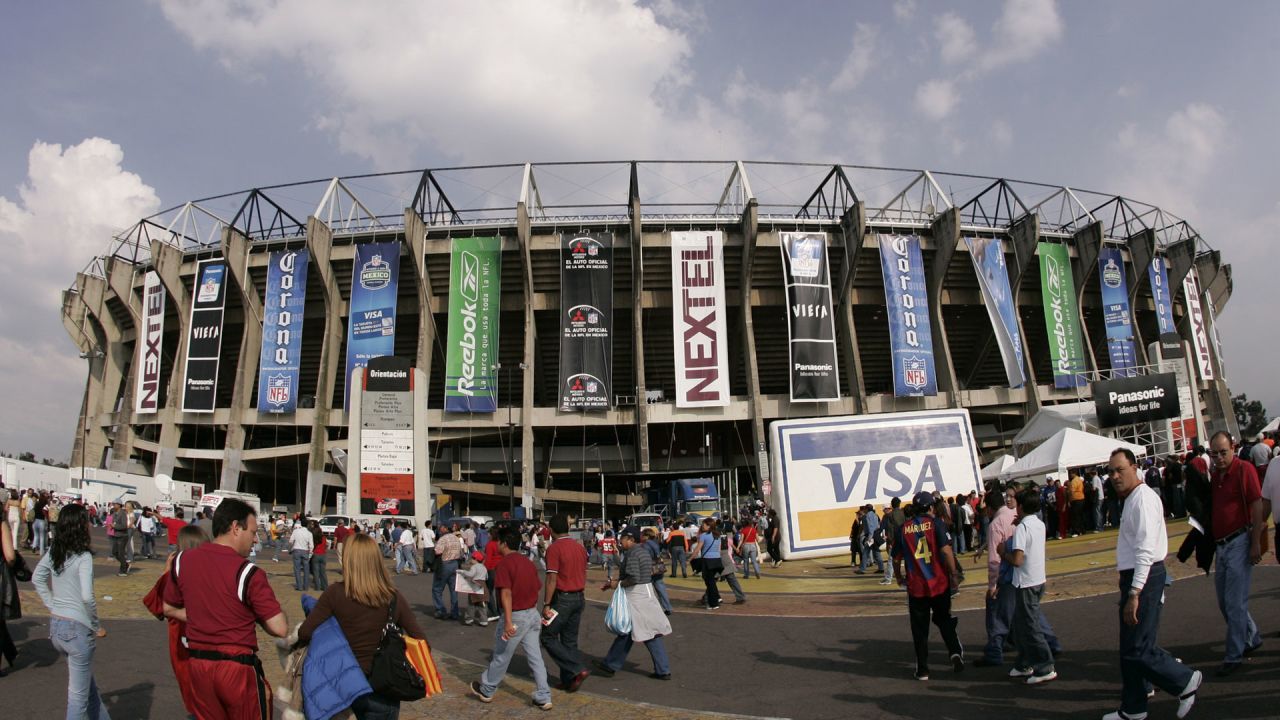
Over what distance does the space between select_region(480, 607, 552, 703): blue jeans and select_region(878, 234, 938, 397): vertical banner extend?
3602 cm

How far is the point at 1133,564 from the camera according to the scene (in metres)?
4.94

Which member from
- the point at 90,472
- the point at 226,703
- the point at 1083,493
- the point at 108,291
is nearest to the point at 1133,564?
the point at 226,703

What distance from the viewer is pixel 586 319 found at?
39.2m

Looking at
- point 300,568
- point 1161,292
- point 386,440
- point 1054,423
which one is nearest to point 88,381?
point 386,440

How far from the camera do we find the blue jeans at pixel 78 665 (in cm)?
522

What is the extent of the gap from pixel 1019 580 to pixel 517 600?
4.34 meters

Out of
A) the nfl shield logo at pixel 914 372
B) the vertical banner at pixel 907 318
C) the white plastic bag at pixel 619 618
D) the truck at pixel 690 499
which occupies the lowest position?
the white plastic bag at pixel 619 618

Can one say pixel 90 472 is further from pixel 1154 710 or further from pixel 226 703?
pixel 1154 710

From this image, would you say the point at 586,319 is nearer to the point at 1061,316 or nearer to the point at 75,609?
the point at 1061,316

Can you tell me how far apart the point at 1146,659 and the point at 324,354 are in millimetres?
42996

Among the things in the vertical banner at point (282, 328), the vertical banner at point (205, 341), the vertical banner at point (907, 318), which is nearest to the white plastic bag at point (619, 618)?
the vertical banner at point (907, 318)

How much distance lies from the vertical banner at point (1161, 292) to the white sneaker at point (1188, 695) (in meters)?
48.6

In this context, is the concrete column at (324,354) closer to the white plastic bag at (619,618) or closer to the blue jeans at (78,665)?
the white plastic bag at (619,618)

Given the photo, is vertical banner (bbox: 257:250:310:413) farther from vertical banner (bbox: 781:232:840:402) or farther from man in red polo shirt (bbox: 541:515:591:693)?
man in red polo shirt (bbox: 541:515:591:693)
